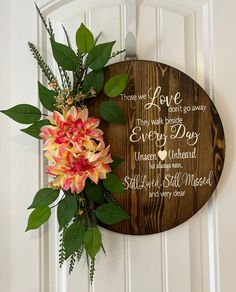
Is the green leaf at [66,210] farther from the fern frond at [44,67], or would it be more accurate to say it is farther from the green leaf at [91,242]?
the fern frond at [44,67]

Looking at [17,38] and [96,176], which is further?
[17,38]

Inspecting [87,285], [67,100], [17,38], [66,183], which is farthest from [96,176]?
[17,38]

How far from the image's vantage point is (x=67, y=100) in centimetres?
65

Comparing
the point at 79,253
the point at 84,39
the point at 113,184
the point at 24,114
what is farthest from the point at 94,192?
the point at 84,39

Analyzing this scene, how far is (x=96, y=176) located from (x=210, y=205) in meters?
0.31

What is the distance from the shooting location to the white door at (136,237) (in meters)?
0.70

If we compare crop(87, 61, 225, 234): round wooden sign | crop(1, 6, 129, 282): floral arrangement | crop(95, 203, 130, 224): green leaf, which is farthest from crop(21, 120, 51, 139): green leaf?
crop(95, 203, 130, 224): green leaf

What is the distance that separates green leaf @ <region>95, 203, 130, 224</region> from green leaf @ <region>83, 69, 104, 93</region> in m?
0.28

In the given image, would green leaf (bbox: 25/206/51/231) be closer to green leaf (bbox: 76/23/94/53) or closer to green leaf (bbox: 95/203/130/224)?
green leaf (bbox: 95/203/130/224)

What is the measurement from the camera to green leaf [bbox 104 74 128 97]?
66 cm

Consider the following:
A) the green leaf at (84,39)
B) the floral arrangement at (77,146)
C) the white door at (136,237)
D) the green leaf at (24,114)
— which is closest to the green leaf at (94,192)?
the floral arrangement at (77,146)

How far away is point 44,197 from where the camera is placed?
66 cm

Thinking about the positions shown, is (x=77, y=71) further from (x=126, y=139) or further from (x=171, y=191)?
(x=171, y=191)

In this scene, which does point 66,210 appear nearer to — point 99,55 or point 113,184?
point 113,184
